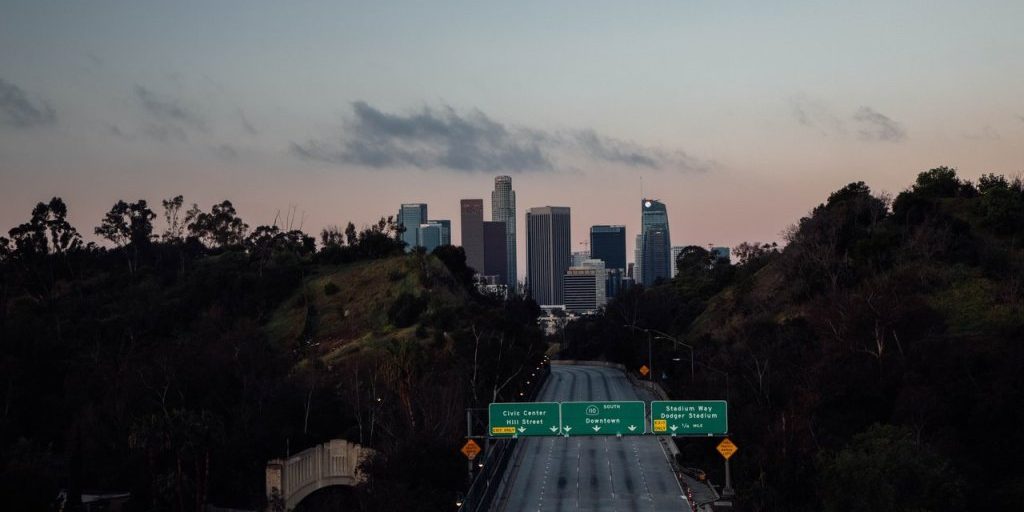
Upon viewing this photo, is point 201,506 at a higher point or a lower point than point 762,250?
lower

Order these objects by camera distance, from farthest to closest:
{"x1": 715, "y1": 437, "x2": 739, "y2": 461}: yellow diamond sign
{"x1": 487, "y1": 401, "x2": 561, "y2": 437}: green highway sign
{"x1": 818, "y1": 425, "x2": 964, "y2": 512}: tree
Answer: {"x1": 487, "y1": 401, "x2": 561, "y2": 437}: green highway sign < {"x1": 715, "y1": 437, "x2": 739, "y2": 461}: yellow diamond sign < {"x1": 818, "y1": 425, "x2": 964, "y2": 512}: tree

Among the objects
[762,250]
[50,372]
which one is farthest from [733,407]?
[762,250]

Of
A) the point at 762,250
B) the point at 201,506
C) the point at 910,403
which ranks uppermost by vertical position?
the point at 762,250

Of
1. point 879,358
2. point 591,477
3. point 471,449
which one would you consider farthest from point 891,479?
point 879,358

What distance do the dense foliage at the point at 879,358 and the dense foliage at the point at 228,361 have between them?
60.6 ft

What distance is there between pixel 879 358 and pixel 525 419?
103 feet

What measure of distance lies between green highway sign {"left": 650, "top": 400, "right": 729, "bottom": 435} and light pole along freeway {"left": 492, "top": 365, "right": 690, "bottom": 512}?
415 centimetres

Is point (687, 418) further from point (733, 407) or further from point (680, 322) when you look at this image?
point (680, 322)

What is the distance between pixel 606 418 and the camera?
54.8 meters

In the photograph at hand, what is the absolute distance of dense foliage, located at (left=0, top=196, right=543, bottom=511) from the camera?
66.4 meters

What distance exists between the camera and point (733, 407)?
78312 millimetres

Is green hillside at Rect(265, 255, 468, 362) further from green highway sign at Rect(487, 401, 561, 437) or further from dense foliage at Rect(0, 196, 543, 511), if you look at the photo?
green highway sign at Rect(487, 401, 561, 437)

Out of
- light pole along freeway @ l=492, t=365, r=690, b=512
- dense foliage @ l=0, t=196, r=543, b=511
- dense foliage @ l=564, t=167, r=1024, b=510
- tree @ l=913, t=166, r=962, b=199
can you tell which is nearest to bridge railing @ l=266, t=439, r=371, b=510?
dense foliage @ l=0, t=196, r=543, b=511

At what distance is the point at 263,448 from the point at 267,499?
10332 mm
